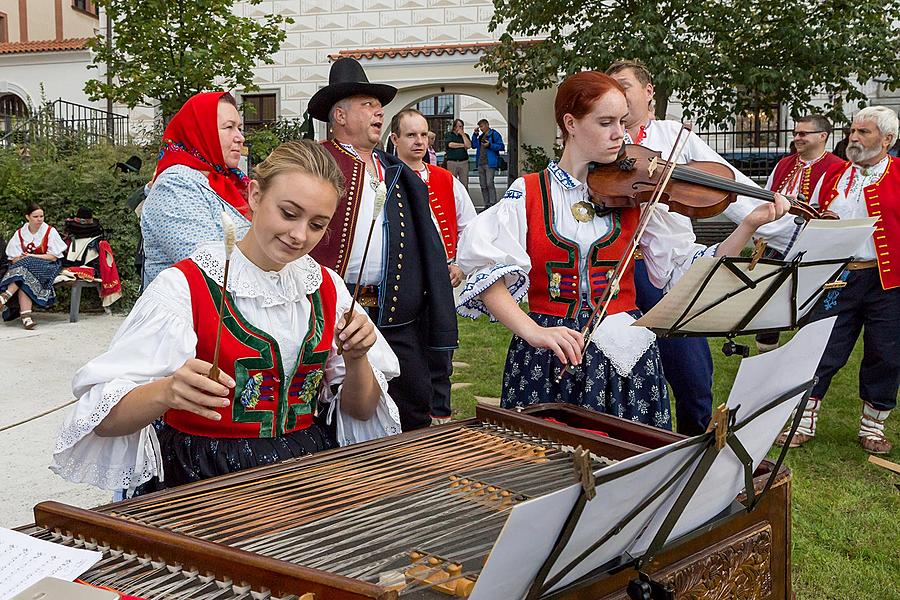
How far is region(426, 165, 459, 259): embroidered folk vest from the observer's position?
16.9 ft

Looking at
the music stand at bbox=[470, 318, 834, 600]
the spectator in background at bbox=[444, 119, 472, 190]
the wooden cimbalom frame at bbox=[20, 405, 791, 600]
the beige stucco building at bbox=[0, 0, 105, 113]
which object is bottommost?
the wooden cimbalom frame at bbox=[20, 405, 791, 600]

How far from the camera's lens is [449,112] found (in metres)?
17.3

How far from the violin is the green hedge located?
7353mm

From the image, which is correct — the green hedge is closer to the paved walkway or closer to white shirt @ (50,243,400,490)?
the paved walkway

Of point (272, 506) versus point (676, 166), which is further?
point (676, 166)

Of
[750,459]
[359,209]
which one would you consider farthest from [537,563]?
[359,209]

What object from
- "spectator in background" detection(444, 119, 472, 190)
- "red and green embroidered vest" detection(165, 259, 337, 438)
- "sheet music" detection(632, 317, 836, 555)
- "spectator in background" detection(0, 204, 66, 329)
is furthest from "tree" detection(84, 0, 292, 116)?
"sheet music" detection(632, 317, 836, 555)

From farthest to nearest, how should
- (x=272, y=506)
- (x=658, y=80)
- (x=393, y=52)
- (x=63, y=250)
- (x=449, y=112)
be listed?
(x=449, y=112) → (x=393, y=52) → (x=658, y=80) → (x=63, y=250) → (x=272, y=506)

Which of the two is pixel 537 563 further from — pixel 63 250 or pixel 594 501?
pixel 63 250

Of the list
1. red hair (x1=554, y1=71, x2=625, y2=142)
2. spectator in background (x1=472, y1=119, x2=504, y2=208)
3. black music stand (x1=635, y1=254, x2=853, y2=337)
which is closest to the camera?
black music stand (x1=635, y1=254, x2=853, y2=337)

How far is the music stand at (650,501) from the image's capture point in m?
1.02

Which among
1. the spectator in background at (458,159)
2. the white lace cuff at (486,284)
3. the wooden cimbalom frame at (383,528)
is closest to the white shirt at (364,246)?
the white lace cuff at (486,284)

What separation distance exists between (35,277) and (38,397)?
3.02 metres

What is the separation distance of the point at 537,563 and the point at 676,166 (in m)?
1.96
